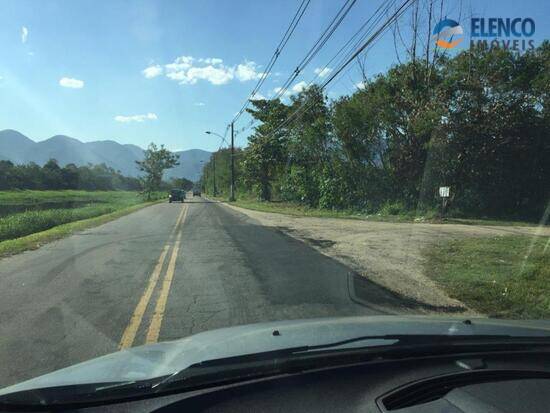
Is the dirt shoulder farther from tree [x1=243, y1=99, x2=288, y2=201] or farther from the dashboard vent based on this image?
tree [x1=243, y1=99, x2=288, y2=201]

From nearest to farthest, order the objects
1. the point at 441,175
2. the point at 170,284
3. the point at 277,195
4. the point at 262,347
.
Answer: the point at 262,347
the point at 170,284
the point at 441,175
the point at 277,195

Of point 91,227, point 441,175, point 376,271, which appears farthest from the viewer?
point 441,175

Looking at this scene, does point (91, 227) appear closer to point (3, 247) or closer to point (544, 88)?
point (3, 247)

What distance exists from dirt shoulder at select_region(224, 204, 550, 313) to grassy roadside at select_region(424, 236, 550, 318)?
1.05ft

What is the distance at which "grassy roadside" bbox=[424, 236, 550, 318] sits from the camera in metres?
8.28

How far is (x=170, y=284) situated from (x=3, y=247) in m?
8.47

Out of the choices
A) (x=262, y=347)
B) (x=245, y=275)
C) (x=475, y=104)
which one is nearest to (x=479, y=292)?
(x=245, y=275)

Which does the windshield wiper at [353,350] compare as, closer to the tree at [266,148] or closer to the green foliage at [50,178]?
the tree at [266,148]

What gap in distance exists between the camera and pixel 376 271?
11328 mm

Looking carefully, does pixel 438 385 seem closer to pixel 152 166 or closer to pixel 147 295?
pixel 147 295

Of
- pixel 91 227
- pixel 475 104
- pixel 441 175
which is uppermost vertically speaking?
pixel 475 104

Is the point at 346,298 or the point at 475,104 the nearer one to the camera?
the point at 346,298

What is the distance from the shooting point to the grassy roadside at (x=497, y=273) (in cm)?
828

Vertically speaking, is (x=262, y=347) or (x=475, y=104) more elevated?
(x=475, y=104)
